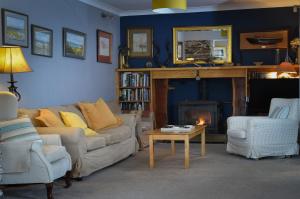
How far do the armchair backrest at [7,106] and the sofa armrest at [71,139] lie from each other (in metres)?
0.49

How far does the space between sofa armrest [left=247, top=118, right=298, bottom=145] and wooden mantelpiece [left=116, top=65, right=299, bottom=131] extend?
1.87m

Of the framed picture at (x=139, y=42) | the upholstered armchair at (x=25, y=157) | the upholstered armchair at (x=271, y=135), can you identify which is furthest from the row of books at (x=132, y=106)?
the upholstered armchair at (x=25, y=157)

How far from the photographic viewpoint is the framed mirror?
9.35 metres

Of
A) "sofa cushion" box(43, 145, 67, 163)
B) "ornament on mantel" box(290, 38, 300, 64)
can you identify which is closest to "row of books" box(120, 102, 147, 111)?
"ornament on mantel" box(290, 38, 300, 64)

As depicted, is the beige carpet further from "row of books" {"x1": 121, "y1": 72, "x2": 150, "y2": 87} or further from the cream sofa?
"row of books" {"x1": 121, "y1": 72, "x2": 150, "y2": 87}

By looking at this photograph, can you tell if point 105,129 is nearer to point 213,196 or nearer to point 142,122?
point 142,122

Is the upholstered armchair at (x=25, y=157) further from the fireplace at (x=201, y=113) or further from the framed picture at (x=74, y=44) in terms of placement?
the fireplace at (x=201, y=113)

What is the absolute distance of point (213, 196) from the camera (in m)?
4.63

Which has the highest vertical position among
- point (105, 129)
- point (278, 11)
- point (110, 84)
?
point (278, 11)

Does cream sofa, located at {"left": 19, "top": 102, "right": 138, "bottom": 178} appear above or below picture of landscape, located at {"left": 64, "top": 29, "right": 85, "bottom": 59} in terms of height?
below

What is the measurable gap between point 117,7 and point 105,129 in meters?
3.16

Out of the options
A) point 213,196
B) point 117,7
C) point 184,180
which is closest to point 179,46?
point 117,7

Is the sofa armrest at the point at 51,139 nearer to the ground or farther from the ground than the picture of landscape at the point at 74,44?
nearer to the ground

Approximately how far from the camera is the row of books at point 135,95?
9.44m
